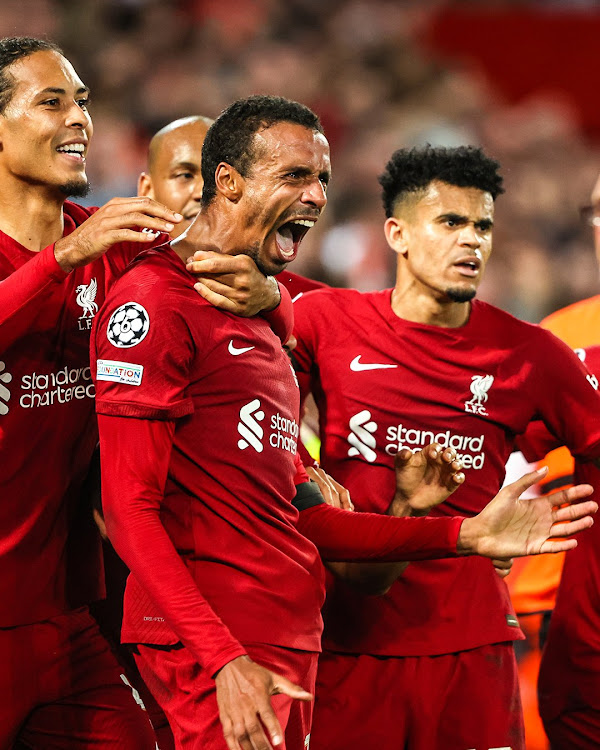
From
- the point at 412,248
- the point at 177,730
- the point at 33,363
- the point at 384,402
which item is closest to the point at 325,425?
the point at 384,402

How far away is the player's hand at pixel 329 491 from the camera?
321 centimetres

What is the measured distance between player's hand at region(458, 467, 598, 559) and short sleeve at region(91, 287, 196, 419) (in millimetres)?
802

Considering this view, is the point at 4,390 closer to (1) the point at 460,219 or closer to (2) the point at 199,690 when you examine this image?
(2) the point at 199,690

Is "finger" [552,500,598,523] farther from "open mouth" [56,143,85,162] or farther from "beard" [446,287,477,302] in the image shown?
"open mouth" [56,143,85,162]

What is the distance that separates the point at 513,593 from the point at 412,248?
1432mm

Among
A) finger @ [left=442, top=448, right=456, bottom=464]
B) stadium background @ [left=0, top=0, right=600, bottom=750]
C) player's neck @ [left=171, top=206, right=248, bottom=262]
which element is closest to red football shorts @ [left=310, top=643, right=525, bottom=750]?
finger @ [left=442, top=448, right=456, bottom=464]

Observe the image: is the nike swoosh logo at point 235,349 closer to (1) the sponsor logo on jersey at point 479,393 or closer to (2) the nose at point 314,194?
(2) the nose at point 314,194

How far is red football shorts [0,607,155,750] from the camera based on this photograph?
2.96 m

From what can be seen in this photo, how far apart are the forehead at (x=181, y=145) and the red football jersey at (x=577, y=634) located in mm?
1577

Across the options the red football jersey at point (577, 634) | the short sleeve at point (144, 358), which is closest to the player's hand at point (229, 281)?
the short sleeve at point (144, 358)

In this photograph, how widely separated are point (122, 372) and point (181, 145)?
2.13 m

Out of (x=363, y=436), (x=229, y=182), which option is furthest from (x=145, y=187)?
(x=229, y=182)

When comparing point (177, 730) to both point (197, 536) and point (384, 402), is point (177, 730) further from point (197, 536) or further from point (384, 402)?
point (384, 402)

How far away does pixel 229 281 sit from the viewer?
2.67 metres
